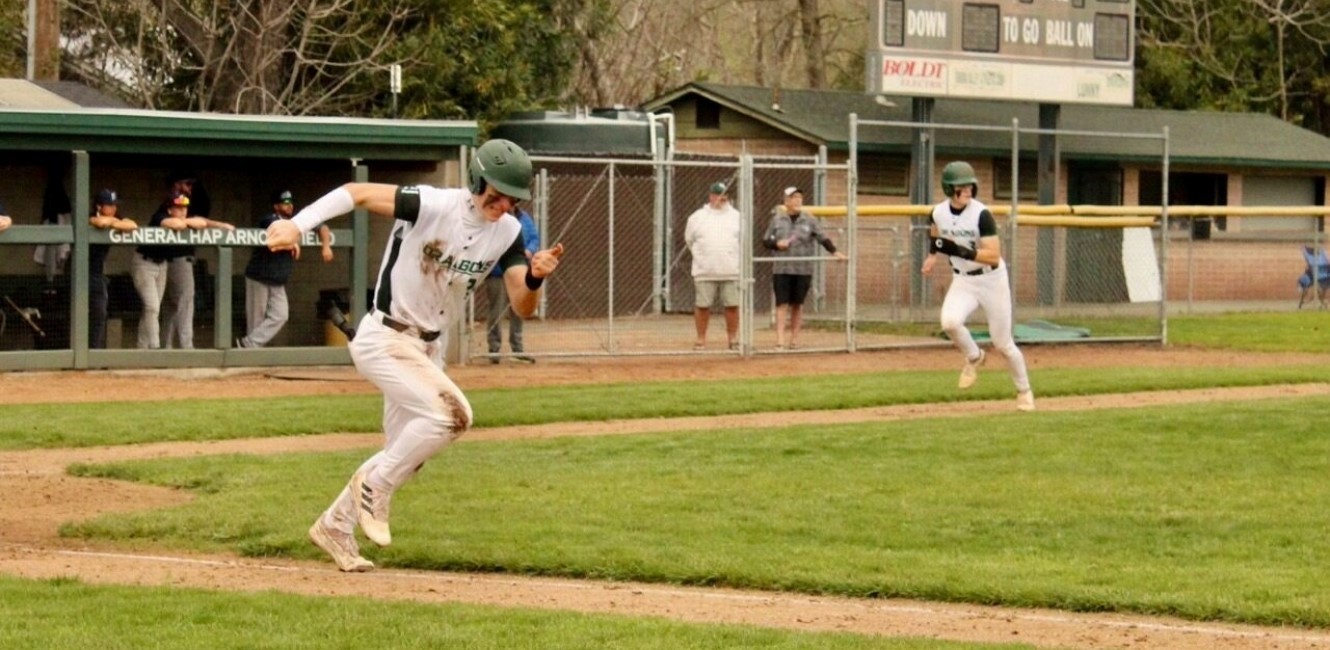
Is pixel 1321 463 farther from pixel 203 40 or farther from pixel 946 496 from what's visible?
pixel 203 40

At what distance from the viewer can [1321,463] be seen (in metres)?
13.1

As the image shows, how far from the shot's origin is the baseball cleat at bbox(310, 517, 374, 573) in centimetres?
921

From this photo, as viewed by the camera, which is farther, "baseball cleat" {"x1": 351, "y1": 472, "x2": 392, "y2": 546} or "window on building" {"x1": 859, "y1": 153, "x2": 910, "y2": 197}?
"window on building" {"x1": 859, "y1": 153, "x2": 910, "y2": 197}

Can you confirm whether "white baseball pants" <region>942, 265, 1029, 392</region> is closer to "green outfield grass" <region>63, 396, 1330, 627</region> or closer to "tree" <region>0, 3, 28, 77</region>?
"green outfield grass" <region>63, 396, 1330, 627</region>

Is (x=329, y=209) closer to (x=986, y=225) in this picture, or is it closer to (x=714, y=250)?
(x=986, y=225)

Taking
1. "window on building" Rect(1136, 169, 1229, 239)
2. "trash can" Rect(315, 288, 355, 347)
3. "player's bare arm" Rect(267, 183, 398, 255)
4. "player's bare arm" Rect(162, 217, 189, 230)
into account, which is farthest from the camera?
"window on building" Rect(1136, 169, 1229, 239)

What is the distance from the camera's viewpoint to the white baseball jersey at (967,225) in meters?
16.5

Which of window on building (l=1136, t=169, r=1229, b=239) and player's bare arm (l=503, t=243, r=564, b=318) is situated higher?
window on building (l=1136, t=169, r=1229, b=239)

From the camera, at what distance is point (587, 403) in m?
17.3

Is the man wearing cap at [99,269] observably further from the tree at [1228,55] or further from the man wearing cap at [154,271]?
the tree at [1228,55]

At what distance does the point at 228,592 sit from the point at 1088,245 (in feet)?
70.5

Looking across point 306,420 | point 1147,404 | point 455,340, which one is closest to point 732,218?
point 455,340

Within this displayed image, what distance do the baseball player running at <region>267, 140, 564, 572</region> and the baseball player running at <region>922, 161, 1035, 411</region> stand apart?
760 cm

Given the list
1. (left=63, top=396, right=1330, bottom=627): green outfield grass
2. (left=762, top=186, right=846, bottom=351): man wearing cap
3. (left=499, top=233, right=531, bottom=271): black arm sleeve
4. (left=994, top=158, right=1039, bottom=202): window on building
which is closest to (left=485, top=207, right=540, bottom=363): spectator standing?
(left=762, top=186, right=846, bottom=351): man wearing cap
